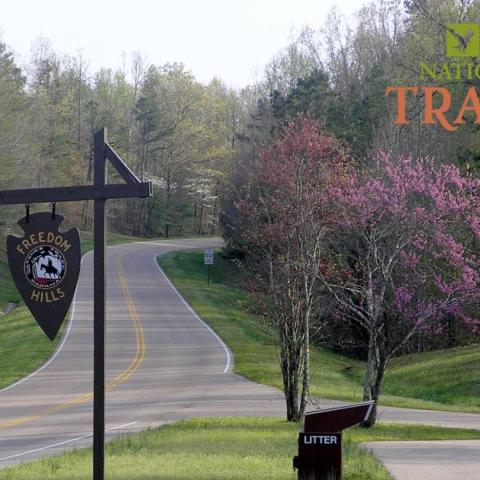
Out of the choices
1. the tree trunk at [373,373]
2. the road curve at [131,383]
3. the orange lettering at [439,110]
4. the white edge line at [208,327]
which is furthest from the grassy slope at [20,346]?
the orange lettering at [439,110]

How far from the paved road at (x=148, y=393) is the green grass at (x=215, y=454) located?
4.24 ft

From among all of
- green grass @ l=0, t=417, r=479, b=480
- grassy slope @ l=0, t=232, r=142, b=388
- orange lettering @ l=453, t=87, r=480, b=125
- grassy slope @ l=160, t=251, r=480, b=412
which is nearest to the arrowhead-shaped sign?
green grass @ l=0, t=417, r=479, b=480

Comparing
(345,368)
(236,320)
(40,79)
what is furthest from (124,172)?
(40,79)

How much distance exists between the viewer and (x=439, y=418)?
2381 cm

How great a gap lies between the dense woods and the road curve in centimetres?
363

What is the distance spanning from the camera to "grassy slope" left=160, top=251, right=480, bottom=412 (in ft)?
101

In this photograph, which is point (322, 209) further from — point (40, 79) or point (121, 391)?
point (40, 79)

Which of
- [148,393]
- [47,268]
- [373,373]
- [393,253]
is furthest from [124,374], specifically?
[47,268]

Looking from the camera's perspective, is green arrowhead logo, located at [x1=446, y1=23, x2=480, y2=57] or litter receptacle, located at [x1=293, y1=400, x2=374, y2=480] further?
green arrowhead logo, located at [x1=446, y1=23, x2=480, y2=57]

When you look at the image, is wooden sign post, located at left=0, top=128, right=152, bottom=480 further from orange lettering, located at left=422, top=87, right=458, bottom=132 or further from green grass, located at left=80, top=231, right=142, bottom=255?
green grass, located at left=80, top=231, right=142, bottom=255

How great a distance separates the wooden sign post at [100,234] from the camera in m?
9.49

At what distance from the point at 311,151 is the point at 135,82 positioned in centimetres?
8500

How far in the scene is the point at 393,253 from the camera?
1991cm

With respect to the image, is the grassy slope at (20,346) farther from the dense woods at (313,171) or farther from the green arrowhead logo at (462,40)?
the green arrowhead logo at (462,40)
